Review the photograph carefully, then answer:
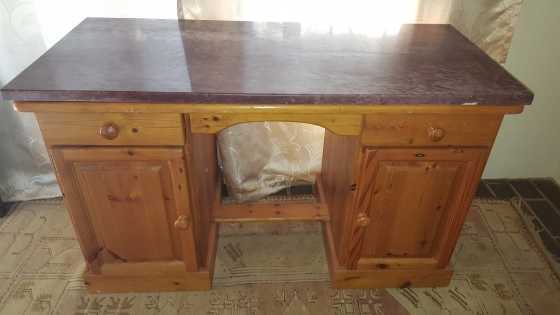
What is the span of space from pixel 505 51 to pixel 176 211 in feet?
4.66

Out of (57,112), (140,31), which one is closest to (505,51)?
(140,31)

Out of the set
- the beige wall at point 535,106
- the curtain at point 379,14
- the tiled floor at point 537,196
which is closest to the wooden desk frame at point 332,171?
the curtain at point 379,14

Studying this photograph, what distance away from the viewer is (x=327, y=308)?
142cm

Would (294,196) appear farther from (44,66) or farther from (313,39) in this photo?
(44,66)

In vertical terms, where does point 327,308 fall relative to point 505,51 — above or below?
below

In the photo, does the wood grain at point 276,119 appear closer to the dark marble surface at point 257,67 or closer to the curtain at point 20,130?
the dark marble surface at point 257,67

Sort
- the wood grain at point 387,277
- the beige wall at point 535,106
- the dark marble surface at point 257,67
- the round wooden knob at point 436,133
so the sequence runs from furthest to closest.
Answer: the beige wall at point 535,106, the wood grain at point 387,277, the round wooden knob at point 436,133, the dark marble surface at point 257,67

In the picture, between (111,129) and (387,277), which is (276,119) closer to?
(111,129)

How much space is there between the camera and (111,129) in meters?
1.04

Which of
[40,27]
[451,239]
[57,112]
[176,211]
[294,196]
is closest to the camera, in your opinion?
[57,112]

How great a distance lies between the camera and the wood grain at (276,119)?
3.47 feet

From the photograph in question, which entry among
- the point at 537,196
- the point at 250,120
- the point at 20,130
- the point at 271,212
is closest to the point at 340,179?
the point at 271,212

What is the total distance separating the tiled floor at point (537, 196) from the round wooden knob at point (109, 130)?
68.1 inches

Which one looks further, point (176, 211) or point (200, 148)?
point (200, 148)
